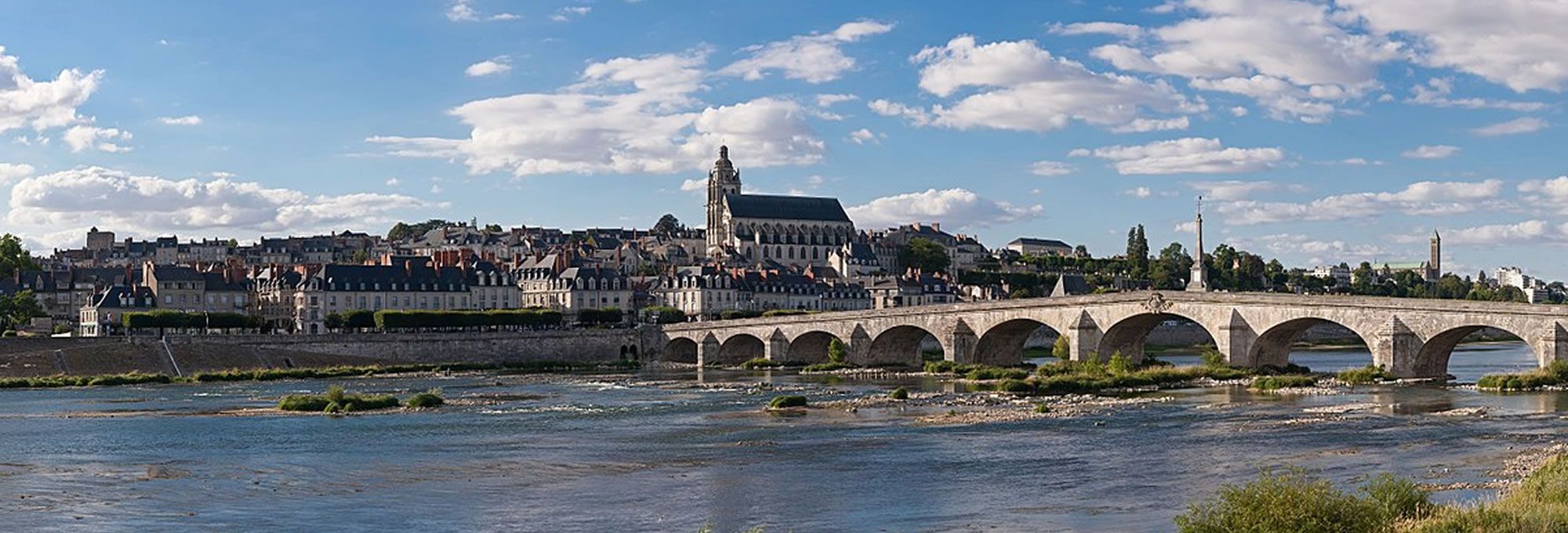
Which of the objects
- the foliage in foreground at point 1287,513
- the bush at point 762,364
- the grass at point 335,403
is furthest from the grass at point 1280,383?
the foliage in foreground at point 1287,513

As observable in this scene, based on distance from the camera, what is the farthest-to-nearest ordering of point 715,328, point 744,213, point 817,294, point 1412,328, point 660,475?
point 744,213, point 817,294, point 715,328, point 1412,328, point 660,475

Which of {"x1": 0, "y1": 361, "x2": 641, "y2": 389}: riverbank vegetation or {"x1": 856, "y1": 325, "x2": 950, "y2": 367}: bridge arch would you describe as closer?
{"x1": 0, "y1": 361, "x2": 641, "y2": 389}: riverbank vegetation

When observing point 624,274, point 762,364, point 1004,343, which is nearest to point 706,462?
point 1004,343

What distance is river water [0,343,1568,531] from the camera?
93.1 feet

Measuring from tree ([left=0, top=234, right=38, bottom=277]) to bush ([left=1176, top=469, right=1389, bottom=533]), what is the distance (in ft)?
385

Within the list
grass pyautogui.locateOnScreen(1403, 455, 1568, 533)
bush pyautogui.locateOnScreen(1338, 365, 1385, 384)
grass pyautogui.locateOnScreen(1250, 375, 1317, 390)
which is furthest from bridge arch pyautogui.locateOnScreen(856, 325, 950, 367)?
grass pyautogui.locateOnScreen(1403, 455, 1568, 533)

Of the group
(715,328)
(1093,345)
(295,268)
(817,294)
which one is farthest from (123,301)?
(1093,345)

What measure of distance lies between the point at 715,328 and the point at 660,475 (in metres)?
59.0

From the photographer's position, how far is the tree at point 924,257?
169m

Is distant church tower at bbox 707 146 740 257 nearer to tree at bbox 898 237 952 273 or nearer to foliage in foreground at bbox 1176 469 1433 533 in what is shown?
tree at bbox 898 237 952 273

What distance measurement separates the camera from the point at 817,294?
132m

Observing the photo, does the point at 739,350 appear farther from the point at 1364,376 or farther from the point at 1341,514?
the point at 1341,514

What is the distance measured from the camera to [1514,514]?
67.8 feet

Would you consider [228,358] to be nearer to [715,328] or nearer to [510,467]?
[715,328]
